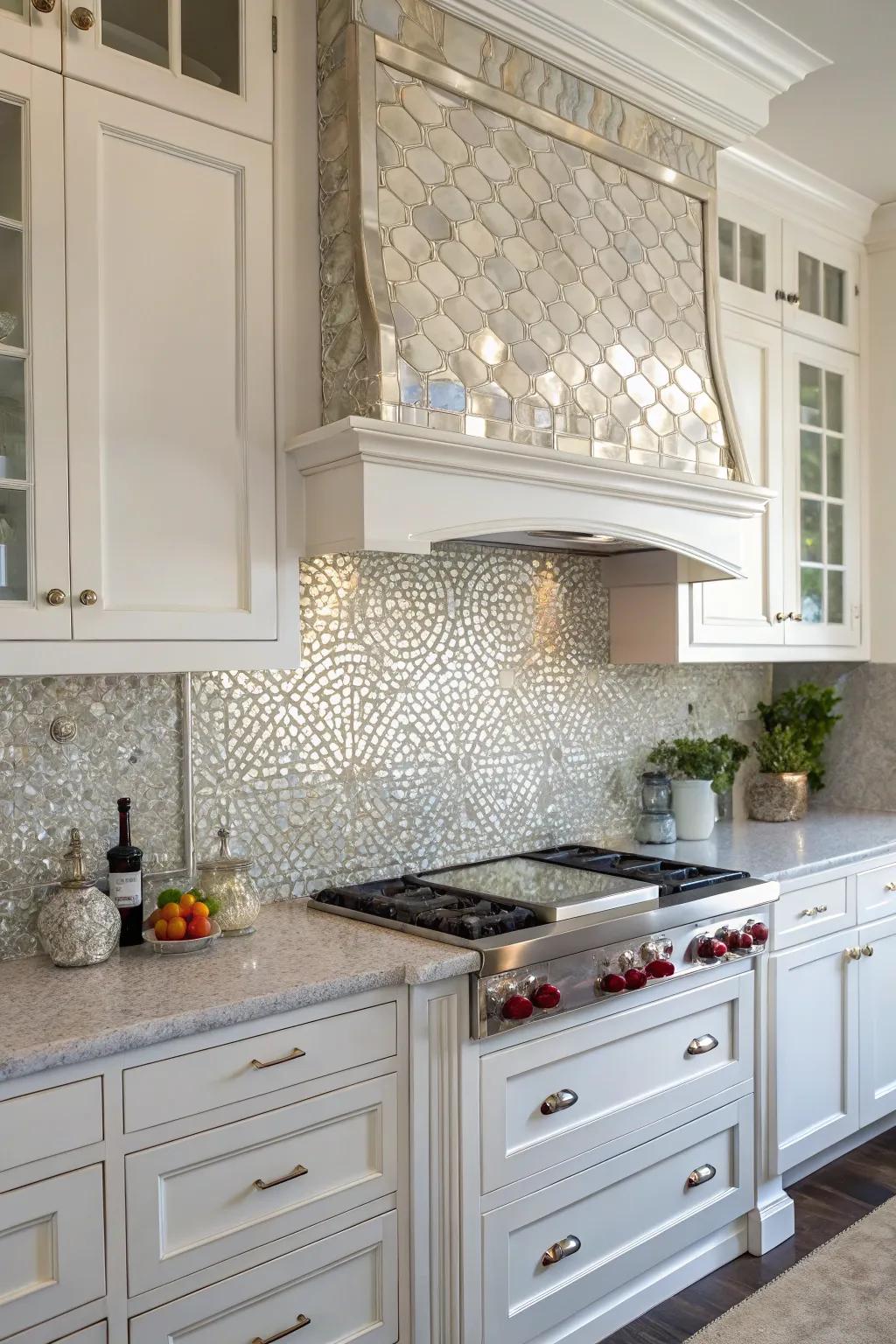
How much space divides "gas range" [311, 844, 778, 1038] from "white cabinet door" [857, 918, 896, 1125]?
643 mm

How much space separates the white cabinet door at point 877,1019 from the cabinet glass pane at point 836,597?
3.28 feet

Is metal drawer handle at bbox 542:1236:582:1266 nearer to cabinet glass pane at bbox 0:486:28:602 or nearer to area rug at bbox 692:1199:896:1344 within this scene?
area rug at bbox 692:1199:896:1344

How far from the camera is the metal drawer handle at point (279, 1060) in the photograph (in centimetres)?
169

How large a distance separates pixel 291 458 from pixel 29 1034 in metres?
1.13

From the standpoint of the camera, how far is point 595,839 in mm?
3125

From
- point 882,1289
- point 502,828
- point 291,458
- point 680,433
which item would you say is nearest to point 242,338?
point 291,458

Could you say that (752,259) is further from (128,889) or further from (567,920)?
(128,889)

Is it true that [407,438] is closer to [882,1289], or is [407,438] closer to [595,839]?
[595,839]

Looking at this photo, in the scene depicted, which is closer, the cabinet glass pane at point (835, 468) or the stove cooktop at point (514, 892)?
the stove cooktop at point (514, 892)

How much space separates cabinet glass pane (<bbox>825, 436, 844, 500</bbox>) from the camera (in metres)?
3.53

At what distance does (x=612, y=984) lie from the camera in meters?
2.12

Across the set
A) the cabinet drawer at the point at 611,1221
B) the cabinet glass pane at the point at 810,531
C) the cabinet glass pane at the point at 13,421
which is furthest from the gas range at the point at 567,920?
the cabinet glass pane at the point at 810,531

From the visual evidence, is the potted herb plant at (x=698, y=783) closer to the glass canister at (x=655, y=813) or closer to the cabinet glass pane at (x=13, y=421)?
the glass canister at (x=655, y=813)

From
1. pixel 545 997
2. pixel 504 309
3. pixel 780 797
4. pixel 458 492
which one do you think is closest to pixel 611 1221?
pixel 545 997
